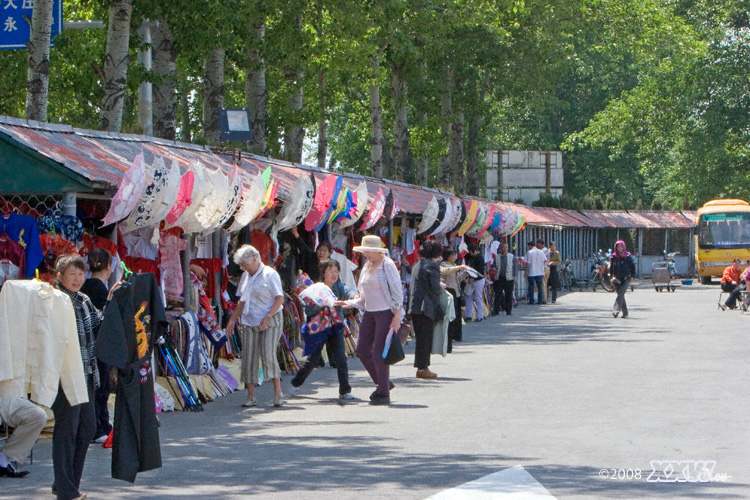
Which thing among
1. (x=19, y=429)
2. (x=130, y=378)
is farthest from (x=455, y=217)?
(x=130, y=378)

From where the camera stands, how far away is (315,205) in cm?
1616

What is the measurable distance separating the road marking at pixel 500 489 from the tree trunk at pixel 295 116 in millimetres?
17259

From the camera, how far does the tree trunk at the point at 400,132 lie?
37.4 m

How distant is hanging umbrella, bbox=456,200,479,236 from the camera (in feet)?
85.6

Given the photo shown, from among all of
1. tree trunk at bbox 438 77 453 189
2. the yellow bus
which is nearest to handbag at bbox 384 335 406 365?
tree trunk at bbox 438 77 453 189

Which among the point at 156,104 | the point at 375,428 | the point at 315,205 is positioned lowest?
the point at 375,428

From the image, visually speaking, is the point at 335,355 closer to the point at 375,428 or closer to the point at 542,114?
the point at 375,428

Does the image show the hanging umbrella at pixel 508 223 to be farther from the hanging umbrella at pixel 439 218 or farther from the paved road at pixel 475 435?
the paved road at pixel 475 435

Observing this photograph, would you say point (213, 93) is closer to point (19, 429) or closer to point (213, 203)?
point (213, 203)

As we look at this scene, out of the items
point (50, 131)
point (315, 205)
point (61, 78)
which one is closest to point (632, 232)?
point (61, 78)

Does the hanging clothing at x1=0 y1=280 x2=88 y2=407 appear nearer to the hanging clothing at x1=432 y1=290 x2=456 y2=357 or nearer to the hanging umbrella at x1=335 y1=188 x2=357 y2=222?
the hanging clothing at x1=432 y1=290 x2=456 y2=357

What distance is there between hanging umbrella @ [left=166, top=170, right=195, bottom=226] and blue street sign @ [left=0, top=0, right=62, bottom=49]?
5.09 metres

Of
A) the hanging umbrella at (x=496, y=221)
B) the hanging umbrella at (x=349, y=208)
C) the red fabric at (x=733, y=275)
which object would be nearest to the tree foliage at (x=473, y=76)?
the hanging umbrella at (x=349, y=208)

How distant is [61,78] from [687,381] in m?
17.9
